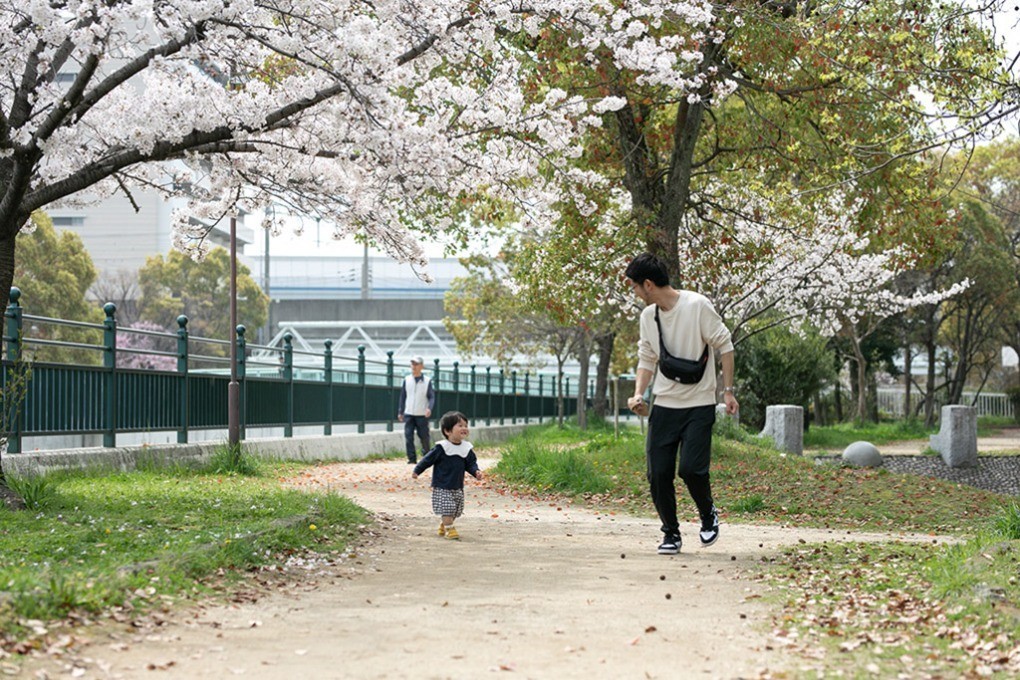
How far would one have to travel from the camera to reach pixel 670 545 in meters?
8.80

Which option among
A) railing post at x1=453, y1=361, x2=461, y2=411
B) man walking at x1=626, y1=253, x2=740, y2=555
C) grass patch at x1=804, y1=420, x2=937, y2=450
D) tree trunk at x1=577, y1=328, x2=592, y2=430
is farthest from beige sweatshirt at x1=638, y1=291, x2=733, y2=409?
tree trunk at x1=577, y1=328, x2=592, y2=430

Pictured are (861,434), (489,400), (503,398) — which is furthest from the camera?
(503,398)

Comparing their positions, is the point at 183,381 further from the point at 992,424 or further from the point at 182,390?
the point at 992,424

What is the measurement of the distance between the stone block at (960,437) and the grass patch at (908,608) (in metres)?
17.4

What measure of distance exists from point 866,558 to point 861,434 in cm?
2901

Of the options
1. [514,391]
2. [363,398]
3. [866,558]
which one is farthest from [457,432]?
[514,391]

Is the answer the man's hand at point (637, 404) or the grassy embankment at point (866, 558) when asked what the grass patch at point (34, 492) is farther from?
the grassy embankment at point (866, 558)

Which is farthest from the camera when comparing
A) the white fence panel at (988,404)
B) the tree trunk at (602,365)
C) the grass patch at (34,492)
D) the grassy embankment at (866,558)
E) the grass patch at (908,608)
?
the white fence panel at (988,404)

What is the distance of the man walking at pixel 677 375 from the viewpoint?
841 centimetres

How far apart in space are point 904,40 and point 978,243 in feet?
100

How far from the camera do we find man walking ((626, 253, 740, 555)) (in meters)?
8.41

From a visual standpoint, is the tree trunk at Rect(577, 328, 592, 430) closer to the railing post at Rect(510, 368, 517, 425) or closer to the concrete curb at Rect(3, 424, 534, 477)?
the railing post at Rect(510, 368, 517, 425)

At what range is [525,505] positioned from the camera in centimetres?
1362

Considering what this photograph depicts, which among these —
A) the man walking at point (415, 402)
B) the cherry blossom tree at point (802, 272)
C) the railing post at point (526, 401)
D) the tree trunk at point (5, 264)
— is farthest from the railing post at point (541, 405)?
the tree trunk at point (5, 264)
